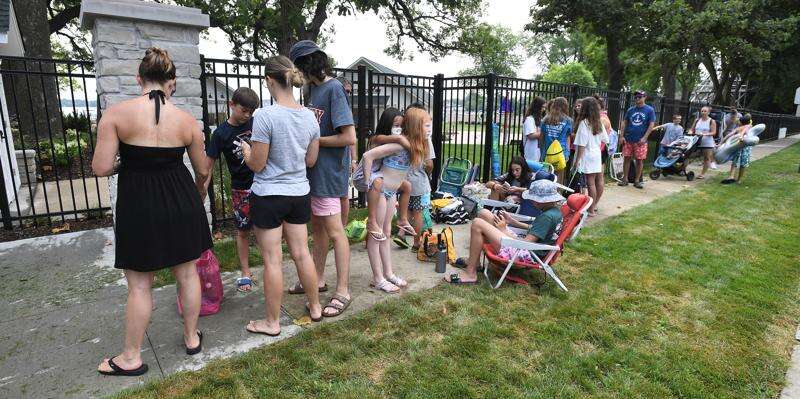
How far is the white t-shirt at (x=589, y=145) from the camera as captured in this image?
6250 millimetres

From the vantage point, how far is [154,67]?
234cm

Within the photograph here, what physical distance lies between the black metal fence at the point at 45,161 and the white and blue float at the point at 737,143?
414 inches

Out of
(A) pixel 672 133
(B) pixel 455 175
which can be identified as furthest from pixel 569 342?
(A) pixel 672 133

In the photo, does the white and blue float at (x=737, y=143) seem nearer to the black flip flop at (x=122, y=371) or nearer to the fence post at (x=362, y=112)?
the fence post at (x=362, y=112)

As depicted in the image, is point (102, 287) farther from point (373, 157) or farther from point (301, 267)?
point (373, 157)

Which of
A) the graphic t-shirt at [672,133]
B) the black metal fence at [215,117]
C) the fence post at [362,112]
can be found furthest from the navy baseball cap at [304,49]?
the graphic t-shirt at [672,133]

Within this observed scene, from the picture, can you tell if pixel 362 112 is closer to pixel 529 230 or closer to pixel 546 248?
pixel 529 230

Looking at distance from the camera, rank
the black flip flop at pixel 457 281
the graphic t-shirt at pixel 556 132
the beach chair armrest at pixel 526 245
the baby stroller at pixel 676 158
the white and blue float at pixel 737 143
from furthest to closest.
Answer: the baby stroller at pixel 676 158 < the white and blue float at pixel 737 143 < the graphic t-shirt at pixel 556 132 < the black flip flop at pixel 457 281 < the beach chair armrest at pixel 526 245

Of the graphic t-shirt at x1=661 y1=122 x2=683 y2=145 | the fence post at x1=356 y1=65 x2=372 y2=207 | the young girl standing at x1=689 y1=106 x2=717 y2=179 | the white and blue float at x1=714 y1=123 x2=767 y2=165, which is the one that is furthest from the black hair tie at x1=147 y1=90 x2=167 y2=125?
the young girl standing at x1=689 y1=106 x2=717 y2=179

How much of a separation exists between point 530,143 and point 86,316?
568 cm

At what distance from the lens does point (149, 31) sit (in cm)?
400

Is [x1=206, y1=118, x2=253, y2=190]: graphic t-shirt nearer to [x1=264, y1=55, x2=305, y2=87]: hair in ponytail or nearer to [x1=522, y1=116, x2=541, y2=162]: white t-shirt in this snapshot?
[x1=264, y1=55, x2=305, y2=87]: hair in ponytail

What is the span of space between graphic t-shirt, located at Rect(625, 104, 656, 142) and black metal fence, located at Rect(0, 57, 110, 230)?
8649 mm

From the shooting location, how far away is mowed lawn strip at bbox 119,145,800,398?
2555 millimetres
